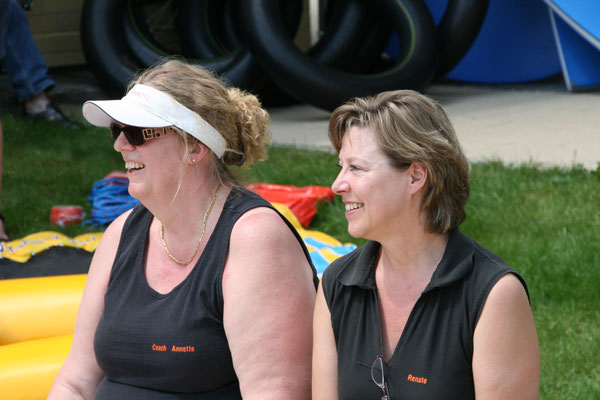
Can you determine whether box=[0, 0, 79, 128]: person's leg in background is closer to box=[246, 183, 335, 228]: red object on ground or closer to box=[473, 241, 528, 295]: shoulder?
box=[246, 183, 335, 228]: red object on ground

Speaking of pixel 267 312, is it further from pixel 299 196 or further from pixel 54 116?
pixel 54 116

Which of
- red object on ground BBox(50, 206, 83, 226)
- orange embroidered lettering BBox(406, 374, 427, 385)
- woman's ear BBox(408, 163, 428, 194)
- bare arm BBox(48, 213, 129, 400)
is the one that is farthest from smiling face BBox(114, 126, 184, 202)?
red object on ground BBox(50, 206, 83, 226)

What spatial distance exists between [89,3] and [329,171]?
338 centimetres

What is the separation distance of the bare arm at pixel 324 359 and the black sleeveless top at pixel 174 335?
0.81 feet

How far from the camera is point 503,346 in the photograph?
6.11ft

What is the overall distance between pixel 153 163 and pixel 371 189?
0.67 m

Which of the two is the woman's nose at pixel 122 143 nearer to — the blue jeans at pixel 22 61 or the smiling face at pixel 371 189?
the smiling face at pixel 371 189

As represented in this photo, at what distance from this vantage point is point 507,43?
29.9 ft

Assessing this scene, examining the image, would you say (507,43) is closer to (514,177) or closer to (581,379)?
(514,177)

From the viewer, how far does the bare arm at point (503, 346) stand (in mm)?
1862

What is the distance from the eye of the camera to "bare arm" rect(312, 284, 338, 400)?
6.97 ft

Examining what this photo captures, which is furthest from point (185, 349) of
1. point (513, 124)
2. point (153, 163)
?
point (513, 124)

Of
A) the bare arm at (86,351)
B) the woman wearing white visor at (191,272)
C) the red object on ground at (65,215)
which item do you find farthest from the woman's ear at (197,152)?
the red object on ground at (65,215)

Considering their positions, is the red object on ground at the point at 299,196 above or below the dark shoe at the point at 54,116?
above
